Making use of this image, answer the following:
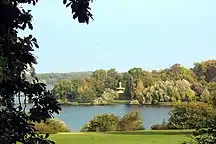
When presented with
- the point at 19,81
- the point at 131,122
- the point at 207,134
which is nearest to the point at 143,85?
the point at 131,122

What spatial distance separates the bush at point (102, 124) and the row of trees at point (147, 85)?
1122 cm

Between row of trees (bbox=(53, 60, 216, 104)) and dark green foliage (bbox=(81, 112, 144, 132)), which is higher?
row of trees (bbox=(53, 60, 216, 104))

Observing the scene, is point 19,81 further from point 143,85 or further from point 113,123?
point 143,85

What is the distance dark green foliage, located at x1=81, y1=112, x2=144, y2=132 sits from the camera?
2514 centimetres

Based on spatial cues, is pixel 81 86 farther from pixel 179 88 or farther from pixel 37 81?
pixel 37 81

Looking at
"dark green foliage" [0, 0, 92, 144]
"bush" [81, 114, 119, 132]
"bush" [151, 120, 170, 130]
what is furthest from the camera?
"bush" [151, 120, 170, 130]

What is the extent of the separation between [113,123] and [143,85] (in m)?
Answer: 18.4

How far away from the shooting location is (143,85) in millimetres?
43625

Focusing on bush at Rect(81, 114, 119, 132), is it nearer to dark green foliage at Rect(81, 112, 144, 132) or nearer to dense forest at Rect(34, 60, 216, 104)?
dark green foliage at Rect(81, 112, 144, 132)

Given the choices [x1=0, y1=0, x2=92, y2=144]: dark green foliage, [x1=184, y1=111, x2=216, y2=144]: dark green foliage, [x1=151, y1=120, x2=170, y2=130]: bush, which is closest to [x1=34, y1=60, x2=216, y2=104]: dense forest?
[x1=151, y1=120, x2=170, y2=130]: bush

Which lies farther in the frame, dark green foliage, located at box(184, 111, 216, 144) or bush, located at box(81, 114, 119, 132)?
bush, located at box(81, 114, 119, 132)

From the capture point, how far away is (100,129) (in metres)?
25.1

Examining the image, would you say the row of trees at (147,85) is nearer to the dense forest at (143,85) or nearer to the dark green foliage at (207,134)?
the dense forest at (143,85)

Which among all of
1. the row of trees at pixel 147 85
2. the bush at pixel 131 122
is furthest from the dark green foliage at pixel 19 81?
the row of trees at pixel 147 85
